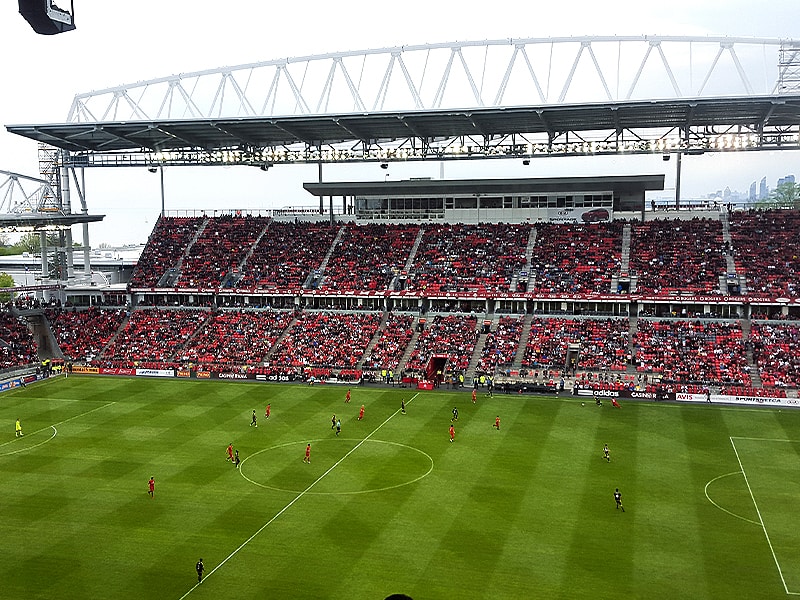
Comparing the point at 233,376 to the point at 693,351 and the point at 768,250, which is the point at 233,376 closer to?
the point at 693,351

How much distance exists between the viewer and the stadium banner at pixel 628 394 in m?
48.4

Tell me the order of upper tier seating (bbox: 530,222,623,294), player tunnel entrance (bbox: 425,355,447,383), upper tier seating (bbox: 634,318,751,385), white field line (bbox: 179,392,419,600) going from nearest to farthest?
white field line (bbox: 179,392,419,600) → upper tier seating (bbox: 634,318,751,385) → player tunnel entrance (bbox: 425,355,447,383) → upper tier seating (bbox: 530,222,623,294)

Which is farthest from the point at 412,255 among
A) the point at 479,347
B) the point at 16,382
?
the point at 16,382

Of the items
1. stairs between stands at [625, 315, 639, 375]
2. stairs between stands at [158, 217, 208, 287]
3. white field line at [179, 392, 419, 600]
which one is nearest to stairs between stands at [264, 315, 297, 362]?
Answer: stairs between stands at [158, 217, 208, 287]

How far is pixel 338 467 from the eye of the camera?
3412 cm

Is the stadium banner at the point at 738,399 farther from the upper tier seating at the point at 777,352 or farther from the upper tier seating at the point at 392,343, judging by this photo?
the upper tier seating at the point at 392,343

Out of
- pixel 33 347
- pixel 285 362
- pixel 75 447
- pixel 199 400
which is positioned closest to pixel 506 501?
pixel 75 447

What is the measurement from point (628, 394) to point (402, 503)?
25173mm

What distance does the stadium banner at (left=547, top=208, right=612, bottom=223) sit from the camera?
73.3m

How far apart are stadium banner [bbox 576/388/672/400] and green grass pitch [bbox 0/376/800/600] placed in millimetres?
2068

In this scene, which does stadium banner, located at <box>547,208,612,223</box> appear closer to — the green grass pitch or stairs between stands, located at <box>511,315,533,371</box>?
stairs between stands, located at <box>511,315,533,371</box>

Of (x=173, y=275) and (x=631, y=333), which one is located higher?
(x=173, y=275)

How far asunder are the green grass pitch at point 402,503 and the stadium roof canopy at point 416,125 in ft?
72.7

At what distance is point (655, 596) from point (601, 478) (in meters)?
10.5
